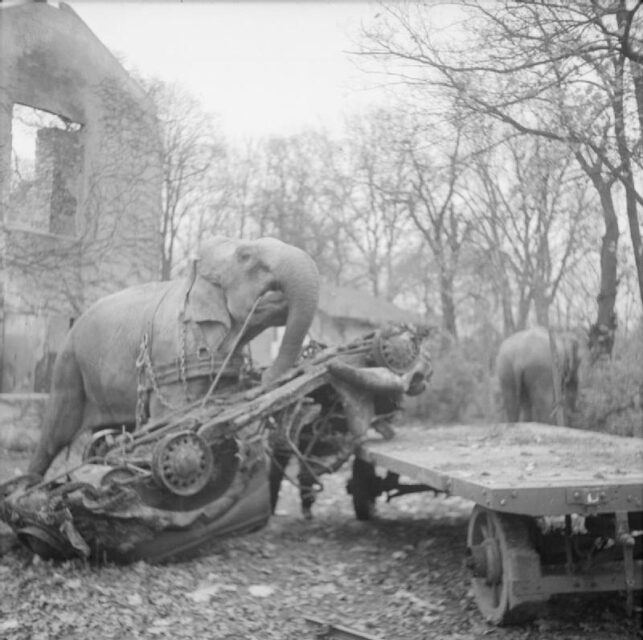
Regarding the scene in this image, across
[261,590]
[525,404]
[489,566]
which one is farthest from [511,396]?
[489,566]

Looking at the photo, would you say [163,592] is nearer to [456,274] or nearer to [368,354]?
[368,354]

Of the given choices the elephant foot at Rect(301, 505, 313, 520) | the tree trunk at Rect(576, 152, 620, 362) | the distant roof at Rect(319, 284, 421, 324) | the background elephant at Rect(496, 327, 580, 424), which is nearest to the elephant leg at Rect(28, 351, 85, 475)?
the elephant foot at Rect(301, 505, 313, 520)

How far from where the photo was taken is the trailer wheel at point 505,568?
4.82 metres

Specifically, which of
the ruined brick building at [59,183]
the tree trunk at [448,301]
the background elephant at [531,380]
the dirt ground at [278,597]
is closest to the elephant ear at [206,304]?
the ruined brick building at [59,183]

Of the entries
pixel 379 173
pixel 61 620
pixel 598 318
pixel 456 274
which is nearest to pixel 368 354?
pixel 598 318

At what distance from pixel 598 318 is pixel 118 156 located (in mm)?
4329

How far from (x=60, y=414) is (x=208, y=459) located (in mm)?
2327

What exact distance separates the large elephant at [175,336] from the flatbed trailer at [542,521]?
75.3 inches

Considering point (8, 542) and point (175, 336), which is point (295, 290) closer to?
point (175, 336)

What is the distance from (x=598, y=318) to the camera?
7617 millimetres

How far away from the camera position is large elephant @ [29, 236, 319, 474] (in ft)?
24.6

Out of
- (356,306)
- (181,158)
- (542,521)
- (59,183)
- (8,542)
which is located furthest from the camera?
(356,306)

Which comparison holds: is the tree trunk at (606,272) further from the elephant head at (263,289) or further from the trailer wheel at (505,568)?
the elephant head at (263,289)

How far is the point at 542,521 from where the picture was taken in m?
5.76
